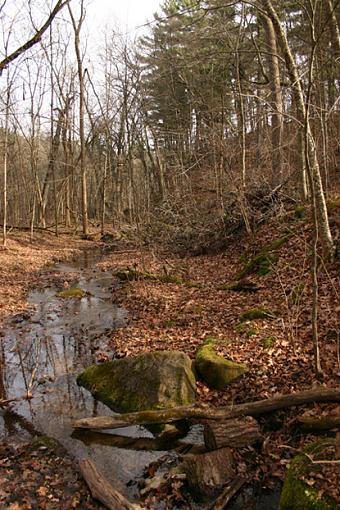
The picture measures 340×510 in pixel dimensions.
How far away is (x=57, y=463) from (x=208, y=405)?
2.29 m

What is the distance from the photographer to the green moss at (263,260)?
11.5m

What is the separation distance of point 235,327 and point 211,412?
3.18 meters

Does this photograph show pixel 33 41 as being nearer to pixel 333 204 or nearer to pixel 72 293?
pixel 72 293

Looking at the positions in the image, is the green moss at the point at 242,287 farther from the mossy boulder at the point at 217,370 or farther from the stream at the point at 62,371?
the mossy boulder at the point at 217,370

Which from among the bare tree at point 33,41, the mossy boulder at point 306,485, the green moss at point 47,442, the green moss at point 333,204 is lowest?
the green moss at point 47,442

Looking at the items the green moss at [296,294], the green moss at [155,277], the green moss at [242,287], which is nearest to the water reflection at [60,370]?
the green moss at [155,277]

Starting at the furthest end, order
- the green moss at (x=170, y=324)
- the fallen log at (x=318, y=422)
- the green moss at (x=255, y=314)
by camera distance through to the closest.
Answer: the green moss at (x=170, y=324), the green moss at (x=255, y=314), the fallen log at (x=318, y=422)

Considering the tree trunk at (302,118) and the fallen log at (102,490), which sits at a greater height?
the tree trunk at (302,118)

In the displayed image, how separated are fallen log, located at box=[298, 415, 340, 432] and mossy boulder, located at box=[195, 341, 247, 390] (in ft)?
5.27

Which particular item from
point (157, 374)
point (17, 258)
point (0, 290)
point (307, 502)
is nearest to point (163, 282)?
point (0, 290)

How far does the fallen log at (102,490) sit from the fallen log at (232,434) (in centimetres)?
124

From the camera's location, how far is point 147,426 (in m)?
5.89

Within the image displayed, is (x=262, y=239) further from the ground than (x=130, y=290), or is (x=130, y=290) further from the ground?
(x=262, y=239)

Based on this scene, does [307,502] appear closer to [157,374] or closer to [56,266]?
[157,374]
